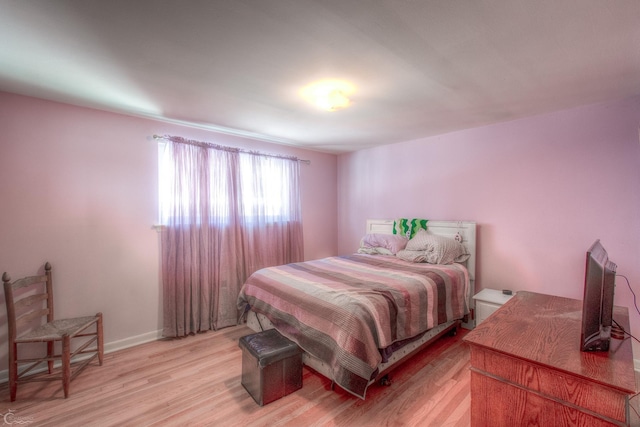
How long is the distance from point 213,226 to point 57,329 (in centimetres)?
159

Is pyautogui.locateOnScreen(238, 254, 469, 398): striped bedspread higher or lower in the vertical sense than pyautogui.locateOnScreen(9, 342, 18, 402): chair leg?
higher

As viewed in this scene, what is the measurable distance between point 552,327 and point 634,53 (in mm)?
1813

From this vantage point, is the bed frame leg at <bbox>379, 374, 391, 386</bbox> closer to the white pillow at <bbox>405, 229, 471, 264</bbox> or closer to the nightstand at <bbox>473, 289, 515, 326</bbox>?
the nightstand at <bbox>473, 289, 515, 326</bbox>

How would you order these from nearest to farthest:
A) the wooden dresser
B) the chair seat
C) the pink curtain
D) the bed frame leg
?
1. the wooden dresser
2. the chair seat
3. the bed frame leg
4. the pink curtain

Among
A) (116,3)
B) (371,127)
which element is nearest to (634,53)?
(371,127)

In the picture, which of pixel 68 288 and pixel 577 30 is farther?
pixel 68 288

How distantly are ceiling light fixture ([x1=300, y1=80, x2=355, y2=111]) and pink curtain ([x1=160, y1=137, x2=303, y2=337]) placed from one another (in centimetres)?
156

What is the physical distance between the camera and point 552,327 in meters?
1.29

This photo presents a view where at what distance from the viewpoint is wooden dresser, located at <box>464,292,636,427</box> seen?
912 mm

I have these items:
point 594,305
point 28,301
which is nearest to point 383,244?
point 594,305

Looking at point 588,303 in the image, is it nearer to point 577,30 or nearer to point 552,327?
point 552,327

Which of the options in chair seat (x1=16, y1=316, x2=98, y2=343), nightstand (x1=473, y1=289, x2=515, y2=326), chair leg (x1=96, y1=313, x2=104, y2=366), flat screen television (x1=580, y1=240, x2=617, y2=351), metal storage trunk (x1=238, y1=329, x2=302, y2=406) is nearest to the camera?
flat screen television (x1=580, y1=240, x2=617, y2=351)

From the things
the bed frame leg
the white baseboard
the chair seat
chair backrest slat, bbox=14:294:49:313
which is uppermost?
chair backrest slat, bbox=14:294:49:313

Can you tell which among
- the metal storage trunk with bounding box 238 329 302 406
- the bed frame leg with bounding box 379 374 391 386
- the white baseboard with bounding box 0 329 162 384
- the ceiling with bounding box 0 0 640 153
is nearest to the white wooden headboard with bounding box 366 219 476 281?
the ceiling with bounding box 0 0 640 153
